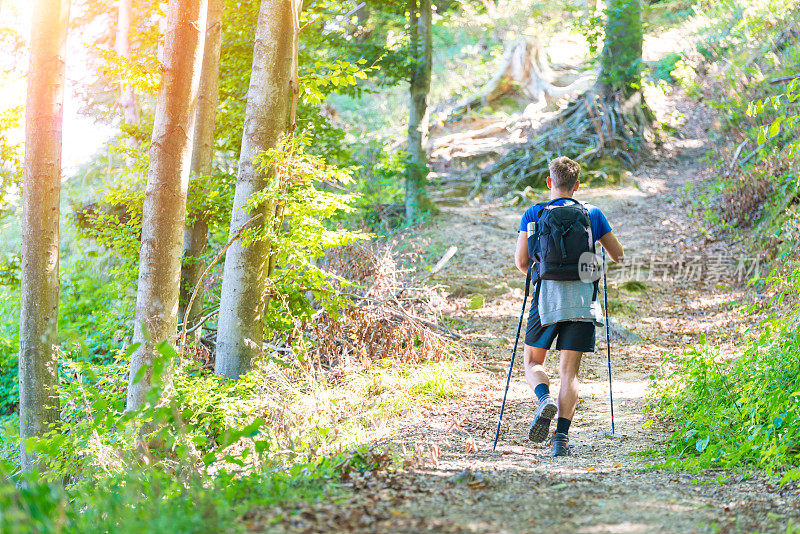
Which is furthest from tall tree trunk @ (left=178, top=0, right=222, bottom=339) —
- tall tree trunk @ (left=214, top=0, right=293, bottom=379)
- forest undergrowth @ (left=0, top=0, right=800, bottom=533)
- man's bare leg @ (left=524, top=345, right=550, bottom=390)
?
man's bare leg @ (left=524, top=345, right=550, bottom=390)

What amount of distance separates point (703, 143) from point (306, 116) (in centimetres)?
1262

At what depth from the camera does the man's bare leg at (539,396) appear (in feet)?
14.7

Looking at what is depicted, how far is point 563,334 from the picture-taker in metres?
4.54

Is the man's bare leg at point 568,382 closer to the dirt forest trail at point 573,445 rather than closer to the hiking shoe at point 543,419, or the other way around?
the hiking shoe at point 543,419

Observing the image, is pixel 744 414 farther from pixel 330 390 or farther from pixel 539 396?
pixel 330 390

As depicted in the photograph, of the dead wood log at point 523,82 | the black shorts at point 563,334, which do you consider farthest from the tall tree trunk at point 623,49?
the black shorts at point 563,334

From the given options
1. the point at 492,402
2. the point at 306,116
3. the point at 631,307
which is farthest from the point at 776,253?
the point at 306,116

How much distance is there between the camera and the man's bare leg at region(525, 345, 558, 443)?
177 inches

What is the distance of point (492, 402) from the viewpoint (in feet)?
20.7

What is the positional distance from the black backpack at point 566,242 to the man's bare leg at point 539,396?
1.96ft

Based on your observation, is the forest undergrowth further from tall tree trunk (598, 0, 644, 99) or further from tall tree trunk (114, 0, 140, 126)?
tall tree trunk (598, 0, 644, 99)

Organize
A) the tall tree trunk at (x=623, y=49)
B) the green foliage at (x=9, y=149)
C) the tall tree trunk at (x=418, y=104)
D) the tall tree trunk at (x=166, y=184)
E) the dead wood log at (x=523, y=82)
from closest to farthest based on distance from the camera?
the tall tree trunk at (x=166, y=184)
the green foliage at (x=9, y=149)
the tall tree trunk at (x=418, y=104)
the tall tree trunk at (x=623, y=49)
the dead wood log at (x=523, y=82)

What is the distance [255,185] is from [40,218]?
2536mm

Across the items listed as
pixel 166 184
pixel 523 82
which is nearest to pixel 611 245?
pixel 166 184
